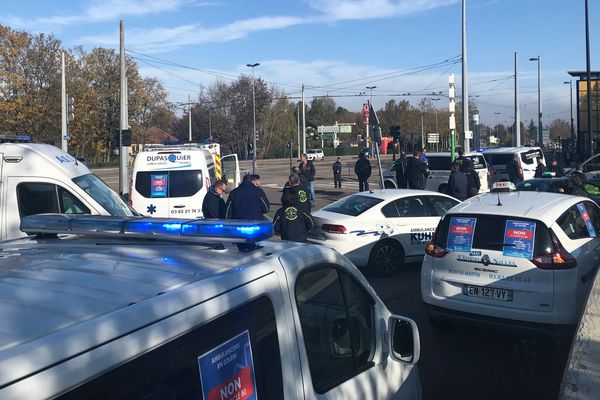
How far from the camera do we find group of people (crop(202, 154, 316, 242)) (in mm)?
9370

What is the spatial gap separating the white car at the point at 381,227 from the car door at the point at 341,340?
6.94 meters

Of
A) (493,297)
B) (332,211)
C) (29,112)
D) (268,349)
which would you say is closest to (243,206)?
(332,211)

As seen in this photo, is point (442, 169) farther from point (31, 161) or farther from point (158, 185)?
point (31, 161)

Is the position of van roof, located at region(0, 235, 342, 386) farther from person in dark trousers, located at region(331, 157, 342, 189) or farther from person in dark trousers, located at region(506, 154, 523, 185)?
person in dark trousers, located at region(331, 157, 342, 189)

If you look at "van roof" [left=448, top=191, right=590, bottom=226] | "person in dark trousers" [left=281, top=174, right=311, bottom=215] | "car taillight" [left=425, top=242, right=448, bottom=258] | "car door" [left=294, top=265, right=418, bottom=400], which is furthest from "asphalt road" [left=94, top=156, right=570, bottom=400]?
"person in dark trousers" [left=281, top=174, right=311, bottom=215]

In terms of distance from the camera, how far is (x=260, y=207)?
9930 millimetres

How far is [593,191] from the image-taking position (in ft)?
43.1

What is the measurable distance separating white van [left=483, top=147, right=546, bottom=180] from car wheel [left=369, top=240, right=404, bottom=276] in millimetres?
15118

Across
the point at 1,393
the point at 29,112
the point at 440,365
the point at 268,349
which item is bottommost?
the point at 440,365

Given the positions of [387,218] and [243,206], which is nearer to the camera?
[243,206]

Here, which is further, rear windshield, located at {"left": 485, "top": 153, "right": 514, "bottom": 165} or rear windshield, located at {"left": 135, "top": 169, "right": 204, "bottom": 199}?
rear windshield, located at {"left": 485, "top": 153, "right": 514, "bottom": 165}

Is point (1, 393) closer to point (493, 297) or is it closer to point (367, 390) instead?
point (367, 390)

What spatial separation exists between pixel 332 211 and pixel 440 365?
16.8ft

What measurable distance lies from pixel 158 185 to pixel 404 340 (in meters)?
11.0
